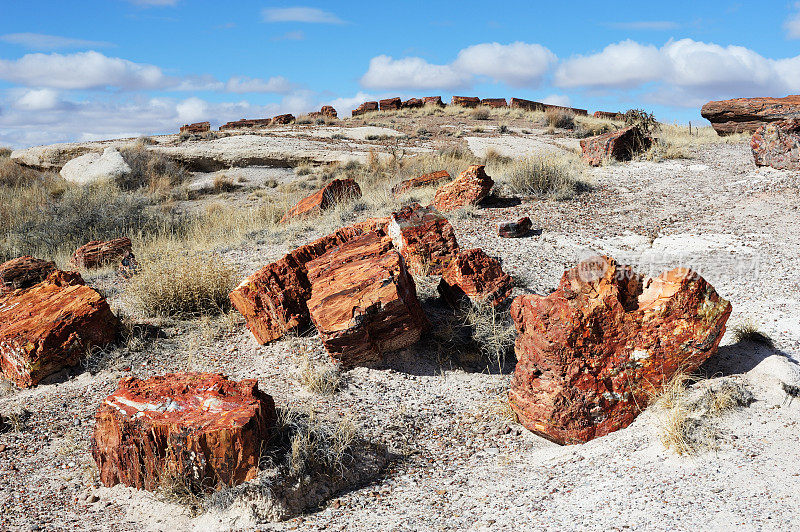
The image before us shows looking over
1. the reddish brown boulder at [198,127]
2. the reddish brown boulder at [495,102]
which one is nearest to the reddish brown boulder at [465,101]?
the reddish brown boulder at [495,102]

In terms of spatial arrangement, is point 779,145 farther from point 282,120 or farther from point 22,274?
point 282,120

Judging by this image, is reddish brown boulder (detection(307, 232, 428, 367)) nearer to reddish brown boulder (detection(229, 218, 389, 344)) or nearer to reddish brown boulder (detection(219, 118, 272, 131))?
reddish brown boulder (detection(229, 218, 389, 344))

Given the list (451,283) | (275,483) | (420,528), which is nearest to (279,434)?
(275,483)

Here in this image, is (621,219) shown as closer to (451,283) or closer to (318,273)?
(451,283)

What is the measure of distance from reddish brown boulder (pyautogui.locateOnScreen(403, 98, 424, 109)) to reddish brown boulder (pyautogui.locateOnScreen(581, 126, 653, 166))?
58.1 ft

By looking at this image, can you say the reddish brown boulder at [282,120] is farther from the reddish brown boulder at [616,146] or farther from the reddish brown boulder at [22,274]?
the reddish brown boulder at [22,274]

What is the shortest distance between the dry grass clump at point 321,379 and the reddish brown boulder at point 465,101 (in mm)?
25366

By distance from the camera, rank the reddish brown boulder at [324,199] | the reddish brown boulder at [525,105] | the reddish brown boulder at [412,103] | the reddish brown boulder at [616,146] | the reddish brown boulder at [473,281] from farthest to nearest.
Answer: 1. the reddish brown boulder at [412,103]
2. the reddish brown boulder at [525,105]
3. the reddish brown boulder at [616,146]
4. the reddish brown boulder at [324,199]
5. the reddish brown boulder at [473,281]

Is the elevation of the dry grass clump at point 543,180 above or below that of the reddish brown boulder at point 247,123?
below

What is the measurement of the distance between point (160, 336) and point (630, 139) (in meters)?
9.25

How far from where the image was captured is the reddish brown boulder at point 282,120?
83.7 feet

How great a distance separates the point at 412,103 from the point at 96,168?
16.5m

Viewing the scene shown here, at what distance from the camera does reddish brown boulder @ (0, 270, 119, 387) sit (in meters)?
5.06

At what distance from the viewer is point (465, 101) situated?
28688mm
